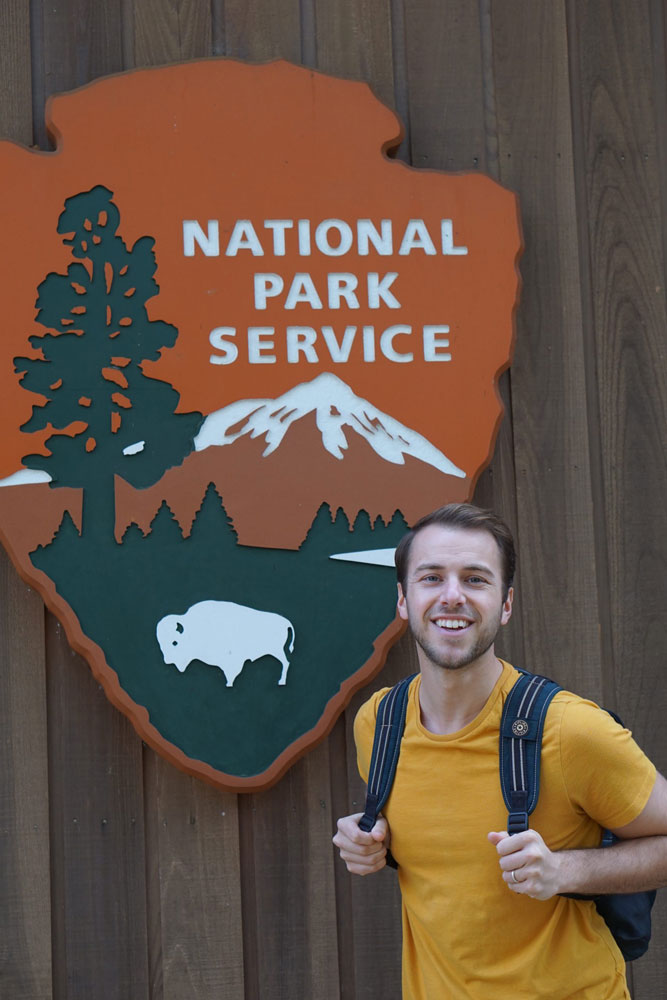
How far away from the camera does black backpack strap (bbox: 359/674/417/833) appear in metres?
1.64

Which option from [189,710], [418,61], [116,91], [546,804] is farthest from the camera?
[418,61]

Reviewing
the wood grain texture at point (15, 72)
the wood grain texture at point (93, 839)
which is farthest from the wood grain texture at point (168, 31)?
the wood grain texture at point (93, 839)

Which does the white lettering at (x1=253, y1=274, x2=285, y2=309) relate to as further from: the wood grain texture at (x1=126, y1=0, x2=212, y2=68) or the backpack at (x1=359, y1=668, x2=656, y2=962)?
the backpack at (x1=359, y1=668, x2=656, y2=962)

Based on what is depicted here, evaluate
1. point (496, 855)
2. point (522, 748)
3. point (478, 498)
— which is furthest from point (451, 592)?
point (478, 498)

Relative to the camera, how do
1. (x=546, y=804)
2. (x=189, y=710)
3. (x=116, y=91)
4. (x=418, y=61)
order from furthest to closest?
(x=418, y=61) → (x=116, y=91) → (x=189, y=710) → (x=546, y=804)

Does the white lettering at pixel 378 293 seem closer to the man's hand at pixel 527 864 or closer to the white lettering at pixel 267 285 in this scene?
the white lettering at pixel 267 285

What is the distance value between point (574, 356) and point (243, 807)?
1137 millimetres

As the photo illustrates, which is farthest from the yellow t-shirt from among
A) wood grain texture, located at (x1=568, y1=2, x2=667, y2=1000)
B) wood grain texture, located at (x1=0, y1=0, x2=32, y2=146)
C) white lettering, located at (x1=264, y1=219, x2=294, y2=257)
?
wood grain texture, located at (x1=0, y1=0, x2=32, y2=146)

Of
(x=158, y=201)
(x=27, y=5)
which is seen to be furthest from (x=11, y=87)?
(x=158, y=201)

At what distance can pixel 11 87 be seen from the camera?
7.98ft

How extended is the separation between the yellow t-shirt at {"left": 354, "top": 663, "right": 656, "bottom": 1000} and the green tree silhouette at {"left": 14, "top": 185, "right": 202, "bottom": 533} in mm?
937

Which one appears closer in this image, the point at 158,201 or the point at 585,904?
the point at 585,904

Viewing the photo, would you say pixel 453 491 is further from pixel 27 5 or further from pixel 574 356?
pixel 27 5

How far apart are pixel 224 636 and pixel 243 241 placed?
0.78m
